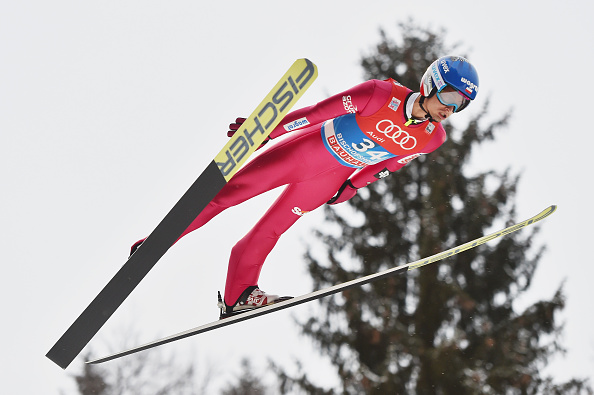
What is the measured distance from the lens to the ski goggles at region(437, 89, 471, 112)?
279 centimetres

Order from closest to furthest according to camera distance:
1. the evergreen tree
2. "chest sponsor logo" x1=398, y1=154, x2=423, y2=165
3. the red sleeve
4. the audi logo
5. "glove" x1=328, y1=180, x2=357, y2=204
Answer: the red sleeve → the audi logo → "chest sponsor logo" x1=398, y1=154, x2=423, y2=165 → "glove" x1=328, y1=180, x2=357, y2=204 → the evergreen tree

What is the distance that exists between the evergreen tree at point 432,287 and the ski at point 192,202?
3.97 meters

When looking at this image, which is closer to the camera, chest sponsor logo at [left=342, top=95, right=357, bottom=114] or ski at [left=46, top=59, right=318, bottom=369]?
ski at [left=46, top=59, right=318, bottom=369]

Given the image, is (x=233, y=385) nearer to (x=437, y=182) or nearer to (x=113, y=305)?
(x=437, y=182)

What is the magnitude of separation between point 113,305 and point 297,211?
0.99 m

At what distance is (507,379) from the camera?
629 centimetres

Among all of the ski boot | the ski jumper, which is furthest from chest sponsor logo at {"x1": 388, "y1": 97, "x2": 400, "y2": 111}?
the ski boot

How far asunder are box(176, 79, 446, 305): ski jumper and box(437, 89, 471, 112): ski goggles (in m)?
0.12

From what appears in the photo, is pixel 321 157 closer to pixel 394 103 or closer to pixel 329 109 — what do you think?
pixel 329 109

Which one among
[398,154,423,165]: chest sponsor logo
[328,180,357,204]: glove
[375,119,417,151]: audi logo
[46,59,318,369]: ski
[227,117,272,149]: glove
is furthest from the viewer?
[328,180,357,204]: glove

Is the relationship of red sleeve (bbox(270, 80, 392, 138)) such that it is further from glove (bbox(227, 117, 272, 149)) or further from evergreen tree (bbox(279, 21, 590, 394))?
evergreen tree (bbox(279, 21, 590, 394))

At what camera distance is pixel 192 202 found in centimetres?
263

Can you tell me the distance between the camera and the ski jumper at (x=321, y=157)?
9.23ft

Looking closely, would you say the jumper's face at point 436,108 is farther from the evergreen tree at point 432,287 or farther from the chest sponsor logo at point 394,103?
the evergreen tree at point 432,287
